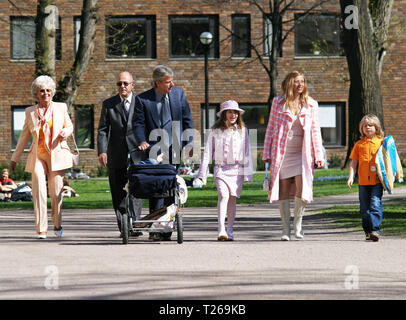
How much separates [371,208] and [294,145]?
3.90ft

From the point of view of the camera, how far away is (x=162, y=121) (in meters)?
11.7

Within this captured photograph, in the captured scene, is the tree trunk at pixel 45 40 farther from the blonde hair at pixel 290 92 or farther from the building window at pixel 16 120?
the building window at pixel 16 120

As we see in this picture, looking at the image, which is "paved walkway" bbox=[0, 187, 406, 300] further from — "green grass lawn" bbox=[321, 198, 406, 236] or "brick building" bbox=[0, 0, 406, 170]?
"brick building" bbox=[0, 0, 406, 170]

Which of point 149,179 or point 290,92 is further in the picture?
point 290,92

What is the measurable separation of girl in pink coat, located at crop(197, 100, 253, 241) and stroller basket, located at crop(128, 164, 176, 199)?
602 millimetres

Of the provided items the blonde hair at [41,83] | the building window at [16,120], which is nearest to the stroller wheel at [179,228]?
the blonde hair at [41,83]

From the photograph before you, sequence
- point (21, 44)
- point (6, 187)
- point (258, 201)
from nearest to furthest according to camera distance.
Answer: point (258, 201) → point (6, 187) → point (21, 44)

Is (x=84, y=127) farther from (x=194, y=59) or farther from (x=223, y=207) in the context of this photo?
(x=223, y=207)

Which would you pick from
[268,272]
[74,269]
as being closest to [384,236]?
[268,272]

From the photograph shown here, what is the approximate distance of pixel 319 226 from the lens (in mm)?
13586

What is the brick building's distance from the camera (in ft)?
133

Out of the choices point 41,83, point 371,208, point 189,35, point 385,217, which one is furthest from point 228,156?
point 189,35

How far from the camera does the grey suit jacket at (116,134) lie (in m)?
12.1
